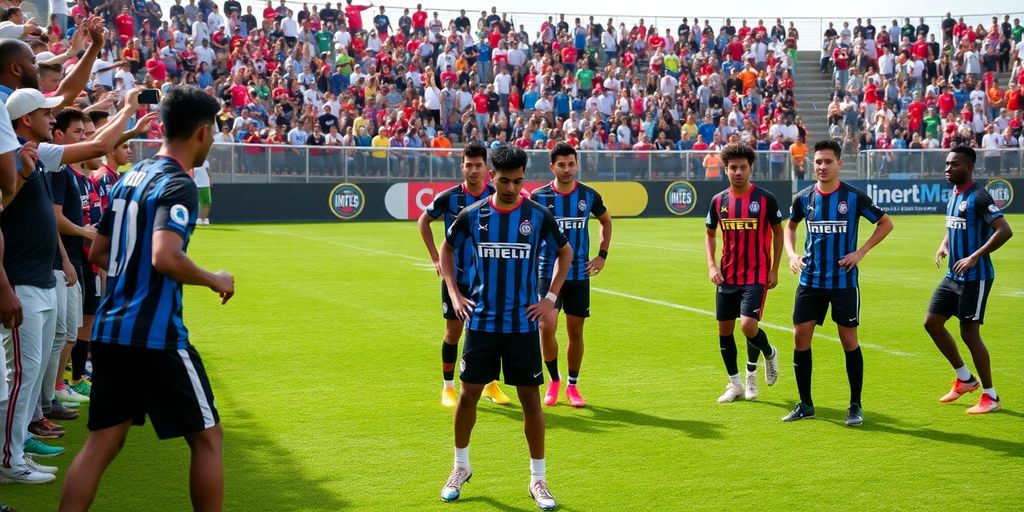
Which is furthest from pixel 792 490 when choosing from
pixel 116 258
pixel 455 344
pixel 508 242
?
pixel 116 258

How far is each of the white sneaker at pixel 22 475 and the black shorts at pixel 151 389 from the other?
1724mm

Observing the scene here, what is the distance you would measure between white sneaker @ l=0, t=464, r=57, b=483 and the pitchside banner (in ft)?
74.4

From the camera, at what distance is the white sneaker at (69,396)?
338 inches

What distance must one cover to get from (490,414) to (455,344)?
2.27 ft

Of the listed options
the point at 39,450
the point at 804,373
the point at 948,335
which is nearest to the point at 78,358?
the point at 39,450

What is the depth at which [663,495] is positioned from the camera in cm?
626

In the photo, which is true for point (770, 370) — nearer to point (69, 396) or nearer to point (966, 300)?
point (966, 300)

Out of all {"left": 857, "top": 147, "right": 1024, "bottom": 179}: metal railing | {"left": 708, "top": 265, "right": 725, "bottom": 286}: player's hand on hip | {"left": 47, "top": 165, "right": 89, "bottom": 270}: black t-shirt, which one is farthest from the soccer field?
{"left": 857, "top": 147, "right": 1024, "bottom": 179}: metal railing

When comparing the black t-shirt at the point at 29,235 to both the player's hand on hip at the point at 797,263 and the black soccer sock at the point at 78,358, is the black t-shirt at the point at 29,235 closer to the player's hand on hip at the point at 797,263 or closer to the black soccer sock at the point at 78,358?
the black soccer sock at the point at 78,358

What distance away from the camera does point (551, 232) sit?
20.9ft

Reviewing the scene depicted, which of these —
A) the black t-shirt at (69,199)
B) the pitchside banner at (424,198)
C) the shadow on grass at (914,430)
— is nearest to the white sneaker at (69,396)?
the black t-shirt at (69,199)

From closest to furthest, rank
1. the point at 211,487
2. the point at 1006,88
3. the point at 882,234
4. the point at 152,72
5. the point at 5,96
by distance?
the point at 211,487 → the point at 5,96 → the point at 882,234 → the point at 152,72 → the point at 1006,88

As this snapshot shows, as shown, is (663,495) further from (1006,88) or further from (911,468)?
(1006,88)

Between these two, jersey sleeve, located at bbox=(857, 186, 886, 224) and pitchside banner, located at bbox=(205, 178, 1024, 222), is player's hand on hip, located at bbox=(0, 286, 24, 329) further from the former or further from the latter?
pitchside banner, located at bbox=(205, 178, 1024, 222)
